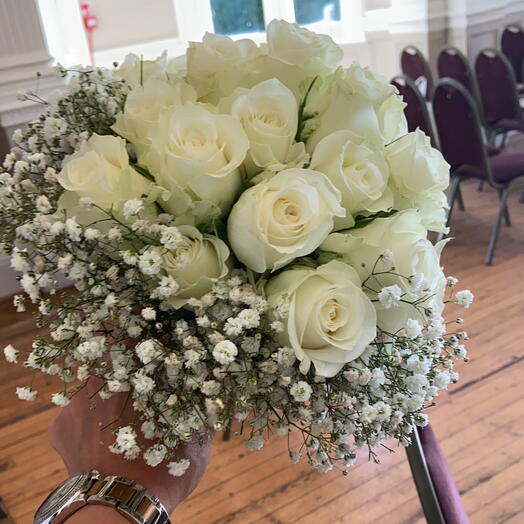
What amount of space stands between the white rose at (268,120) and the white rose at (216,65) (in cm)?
6

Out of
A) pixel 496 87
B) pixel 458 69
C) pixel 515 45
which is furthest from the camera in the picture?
pixel 515 45

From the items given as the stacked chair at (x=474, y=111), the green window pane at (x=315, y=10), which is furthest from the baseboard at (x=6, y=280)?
the green window pane at (x=315, y=10)

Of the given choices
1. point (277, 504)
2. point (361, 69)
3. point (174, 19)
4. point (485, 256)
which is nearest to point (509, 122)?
point (485, 256)

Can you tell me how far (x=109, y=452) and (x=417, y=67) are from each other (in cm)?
525

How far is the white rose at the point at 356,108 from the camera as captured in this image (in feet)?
2.44

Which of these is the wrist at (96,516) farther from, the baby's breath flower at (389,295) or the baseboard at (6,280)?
the baseboard at (6,280)

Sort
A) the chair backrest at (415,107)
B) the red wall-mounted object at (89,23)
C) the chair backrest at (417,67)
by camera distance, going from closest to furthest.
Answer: the chair backrest at (415,107)
the chair backrest at (417,67)
the red wall-mounted object at (89,23)

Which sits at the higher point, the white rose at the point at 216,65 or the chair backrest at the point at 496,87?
the white rose at the point at 216,65

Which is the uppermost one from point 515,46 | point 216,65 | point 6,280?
point 216,65

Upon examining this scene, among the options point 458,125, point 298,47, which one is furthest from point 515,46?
point 298,47

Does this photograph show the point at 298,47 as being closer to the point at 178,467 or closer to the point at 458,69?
the point at 178,467

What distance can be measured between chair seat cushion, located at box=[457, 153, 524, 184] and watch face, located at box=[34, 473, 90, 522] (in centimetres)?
326

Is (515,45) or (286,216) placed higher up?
(286,216)

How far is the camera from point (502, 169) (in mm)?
3598
